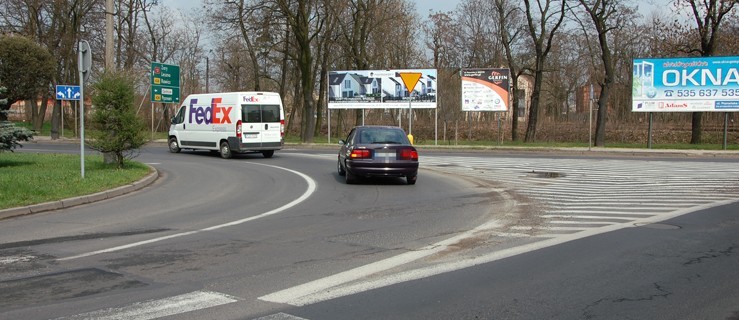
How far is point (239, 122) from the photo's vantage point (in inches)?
905

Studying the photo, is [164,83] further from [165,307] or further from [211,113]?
[165,307]

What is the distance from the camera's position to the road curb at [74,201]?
10.1m

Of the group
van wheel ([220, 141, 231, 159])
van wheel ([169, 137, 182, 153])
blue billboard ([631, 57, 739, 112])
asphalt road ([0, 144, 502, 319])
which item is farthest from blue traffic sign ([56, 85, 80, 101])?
blue billboard ([631, 57, 739, 112])

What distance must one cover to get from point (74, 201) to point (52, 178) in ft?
9.30

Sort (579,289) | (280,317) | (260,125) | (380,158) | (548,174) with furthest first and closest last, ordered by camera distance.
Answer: (260,125) → (548,174) → (380,158) → (579,289) → (280,317)

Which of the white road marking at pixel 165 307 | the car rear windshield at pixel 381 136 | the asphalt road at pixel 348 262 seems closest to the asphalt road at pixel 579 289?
the asphalt road at pixel 348 262

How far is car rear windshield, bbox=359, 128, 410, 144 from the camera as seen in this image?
15184mm

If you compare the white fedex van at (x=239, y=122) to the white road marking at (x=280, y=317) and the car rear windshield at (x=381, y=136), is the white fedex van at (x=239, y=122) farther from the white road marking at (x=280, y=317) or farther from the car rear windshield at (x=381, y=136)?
→ the white road marking at (x=280, y=317)

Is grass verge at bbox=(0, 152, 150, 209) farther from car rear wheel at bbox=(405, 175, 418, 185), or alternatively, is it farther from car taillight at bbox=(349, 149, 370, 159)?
car rear wheel at bbox=(405, 175, 418, 185)

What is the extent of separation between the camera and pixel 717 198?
13.0 meters

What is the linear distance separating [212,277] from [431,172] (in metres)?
13.6

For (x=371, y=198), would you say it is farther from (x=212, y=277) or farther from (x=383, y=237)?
(x=212, y=277)

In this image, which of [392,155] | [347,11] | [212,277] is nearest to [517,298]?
[212,277]

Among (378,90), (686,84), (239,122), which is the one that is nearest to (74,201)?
(239,122)
